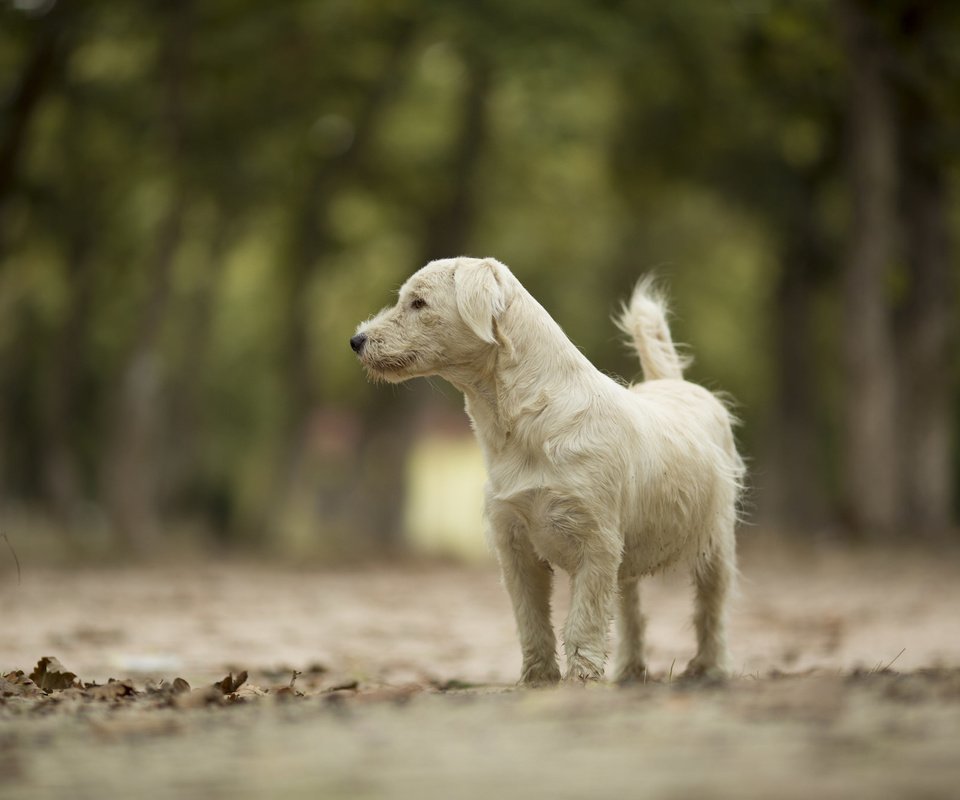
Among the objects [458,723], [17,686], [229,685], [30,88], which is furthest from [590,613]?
[30,88]

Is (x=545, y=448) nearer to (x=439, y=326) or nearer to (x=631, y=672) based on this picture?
(x=439, y=326)

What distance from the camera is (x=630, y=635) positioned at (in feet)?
28.1

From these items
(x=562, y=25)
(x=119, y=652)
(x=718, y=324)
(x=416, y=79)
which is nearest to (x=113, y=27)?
(x=562, y=25)

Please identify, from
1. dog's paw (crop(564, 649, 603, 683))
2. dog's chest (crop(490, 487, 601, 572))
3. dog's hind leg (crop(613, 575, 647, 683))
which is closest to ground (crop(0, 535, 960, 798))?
dog's hind leg (crop(613, 575, 647, 683))

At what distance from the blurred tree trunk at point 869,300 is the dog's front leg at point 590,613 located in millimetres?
16242

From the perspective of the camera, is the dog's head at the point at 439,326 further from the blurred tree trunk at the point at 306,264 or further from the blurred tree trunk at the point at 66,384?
the blurred tree trunk at the point at 66,384

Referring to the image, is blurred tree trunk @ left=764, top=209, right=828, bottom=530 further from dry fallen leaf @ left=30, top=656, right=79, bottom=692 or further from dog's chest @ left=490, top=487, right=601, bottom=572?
dry fallen leaf @ left=30, top=656, right=79, bottom=692

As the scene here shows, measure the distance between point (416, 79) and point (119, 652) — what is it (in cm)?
2291

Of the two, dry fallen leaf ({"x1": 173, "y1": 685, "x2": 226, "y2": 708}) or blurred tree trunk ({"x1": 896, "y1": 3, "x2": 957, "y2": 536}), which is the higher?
blurred tree trunk ({"x1": 896, "y1": 3, "x2": 957, "y2": 536})

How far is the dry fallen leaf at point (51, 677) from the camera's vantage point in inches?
306

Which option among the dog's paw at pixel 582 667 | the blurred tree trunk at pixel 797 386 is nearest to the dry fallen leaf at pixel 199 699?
the dog's paw at pixel 582 667

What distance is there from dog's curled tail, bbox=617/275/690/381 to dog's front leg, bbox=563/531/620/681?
2340mm

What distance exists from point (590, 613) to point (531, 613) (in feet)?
1.78

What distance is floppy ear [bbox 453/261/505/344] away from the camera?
285 inches
